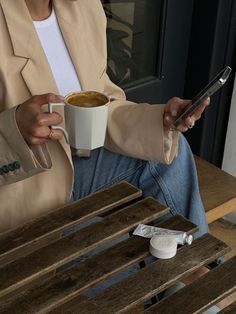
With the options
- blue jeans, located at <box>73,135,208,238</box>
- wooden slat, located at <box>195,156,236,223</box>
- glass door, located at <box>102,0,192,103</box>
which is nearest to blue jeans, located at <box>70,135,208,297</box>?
blue jeans, located at <box>73,135,208,238</box>

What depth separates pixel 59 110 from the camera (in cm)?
121

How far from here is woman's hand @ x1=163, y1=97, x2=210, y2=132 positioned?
119cm

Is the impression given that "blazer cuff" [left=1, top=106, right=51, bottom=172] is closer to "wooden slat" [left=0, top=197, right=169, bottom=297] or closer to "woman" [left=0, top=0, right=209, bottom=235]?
"woman" [left=0, top=0, right=209, bottom=235]

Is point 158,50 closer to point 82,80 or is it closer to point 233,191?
point 233,191

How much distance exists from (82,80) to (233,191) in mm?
846

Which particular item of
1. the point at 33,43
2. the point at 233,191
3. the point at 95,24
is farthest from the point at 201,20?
the point at 33,43

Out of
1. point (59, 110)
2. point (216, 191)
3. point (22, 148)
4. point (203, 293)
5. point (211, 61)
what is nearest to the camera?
point (203, 293)

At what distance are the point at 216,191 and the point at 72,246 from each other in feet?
3.25

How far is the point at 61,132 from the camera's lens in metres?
1.07

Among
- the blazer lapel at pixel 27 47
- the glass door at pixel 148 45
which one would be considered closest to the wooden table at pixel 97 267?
the blazer lapel at pixel 27 47

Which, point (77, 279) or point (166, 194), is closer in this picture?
point (77, 279)

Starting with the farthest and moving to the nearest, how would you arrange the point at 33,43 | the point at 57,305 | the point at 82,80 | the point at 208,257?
the point at 82,80 < the point at 33,43 < the point at 208,257 < the point at 57,305

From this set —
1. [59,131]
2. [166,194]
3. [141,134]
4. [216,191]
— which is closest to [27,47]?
[59,131]

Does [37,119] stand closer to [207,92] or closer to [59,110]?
[59,110]
